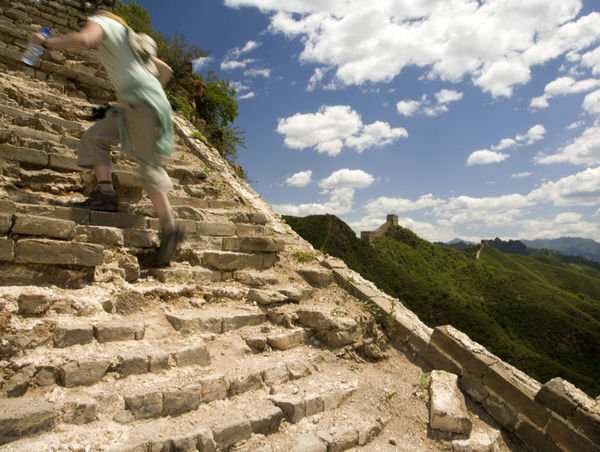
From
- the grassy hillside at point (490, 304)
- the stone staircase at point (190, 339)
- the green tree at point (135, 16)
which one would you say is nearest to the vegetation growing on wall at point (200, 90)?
the green tree at point (135, 16)

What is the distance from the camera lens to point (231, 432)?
6.79ft

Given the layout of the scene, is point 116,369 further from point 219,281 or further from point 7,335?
point 219,281

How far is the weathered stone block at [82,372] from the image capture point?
2.02m

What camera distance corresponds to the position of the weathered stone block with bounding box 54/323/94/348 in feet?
7.21

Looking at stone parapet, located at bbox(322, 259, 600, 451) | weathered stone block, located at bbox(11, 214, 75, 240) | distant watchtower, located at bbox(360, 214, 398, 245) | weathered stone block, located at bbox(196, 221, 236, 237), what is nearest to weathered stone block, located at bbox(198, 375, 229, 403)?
weathered stone block, located at bbox(11, 214, 75, 240)

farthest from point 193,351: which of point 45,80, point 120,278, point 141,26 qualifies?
point 141,26

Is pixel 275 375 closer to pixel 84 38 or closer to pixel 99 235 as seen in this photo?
pixel 99 235

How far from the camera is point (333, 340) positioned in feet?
11.1

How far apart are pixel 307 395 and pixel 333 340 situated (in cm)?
85

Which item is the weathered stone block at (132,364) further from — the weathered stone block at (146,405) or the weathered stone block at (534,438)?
the weathered stone block at (534,438)

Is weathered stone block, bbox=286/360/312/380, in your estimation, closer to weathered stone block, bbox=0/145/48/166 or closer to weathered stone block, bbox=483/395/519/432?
weathered stone block, bbox=483/395/519/432

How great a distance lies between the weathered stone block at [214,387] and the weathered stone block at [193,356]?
197mm

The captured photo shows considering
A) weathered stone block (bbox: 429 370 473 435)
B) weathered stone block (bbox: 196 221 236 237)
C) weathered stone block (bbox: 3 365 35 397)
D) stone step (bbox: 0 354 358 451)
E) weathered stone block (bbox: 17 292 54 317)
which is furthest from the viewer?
weathered stone block (bbox: 196 221 236 237)

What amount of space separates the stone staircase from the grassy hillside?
27.7m
